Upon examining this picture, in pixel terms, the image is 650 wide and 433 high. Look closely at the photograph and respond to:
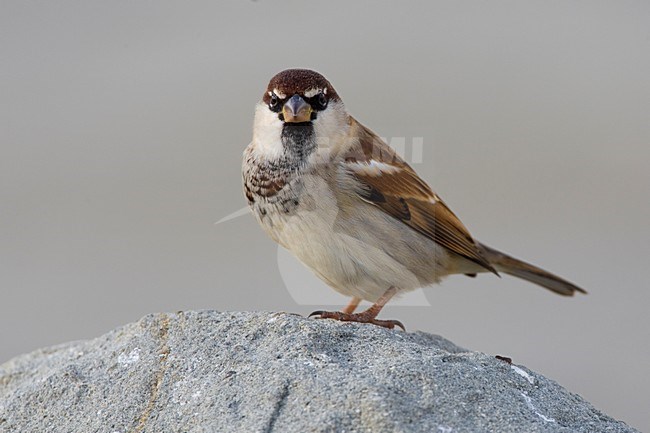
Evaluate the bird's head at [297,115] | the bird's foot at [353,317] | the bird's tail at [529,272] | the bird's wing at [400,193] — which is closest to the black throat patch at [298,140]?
the bird's head at [297,115]

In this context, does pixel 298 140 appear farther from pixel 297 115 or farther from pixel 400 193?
pixel 400 193

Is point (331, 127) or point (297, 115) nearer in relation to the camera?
point (297, 115)

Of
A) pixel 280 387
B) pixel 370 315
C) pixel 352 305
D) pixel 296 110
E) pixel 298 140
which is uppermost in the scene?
pixel 296 110

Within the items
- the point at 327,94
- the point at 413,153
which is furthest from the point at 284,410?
the point at 413,153

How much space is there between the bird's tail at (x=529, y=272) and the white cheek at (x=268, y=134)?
3.78ft

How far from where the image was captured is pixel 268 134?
3.19 metres

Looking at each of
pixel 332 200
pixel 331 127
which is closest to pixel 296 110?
pixel 331 127

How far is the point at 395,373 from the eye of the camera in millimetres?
2174

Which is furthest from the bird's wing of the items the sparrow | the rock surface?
the rock surface

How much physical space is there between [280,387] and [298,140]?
1195 mm

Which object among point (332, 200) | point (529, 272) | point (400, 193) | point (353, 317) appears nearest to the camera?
point (353, 317)

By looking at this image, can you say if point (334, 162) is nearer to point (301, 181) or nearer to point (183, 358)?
point (301, 181)

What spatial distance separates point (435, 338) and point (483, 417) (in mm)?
924

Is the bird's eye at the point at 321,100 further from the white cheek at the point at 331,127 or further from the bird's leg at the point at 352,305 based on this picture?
the bird's leg at the point at 352,305
